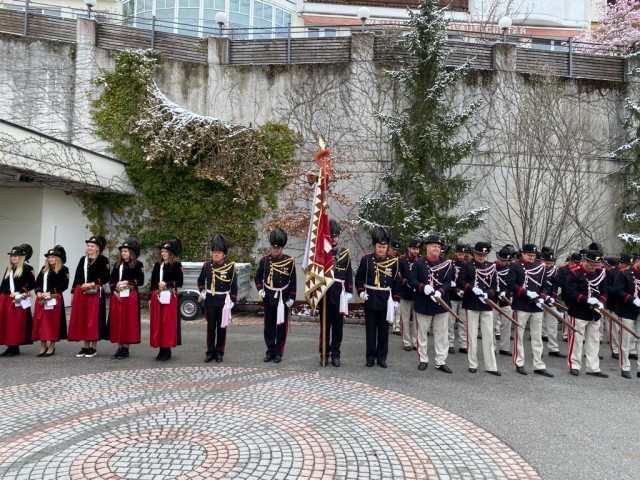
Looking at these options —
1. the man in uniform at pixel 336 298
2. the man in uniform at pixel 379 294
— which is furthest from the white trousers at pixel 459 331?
the man in uniform at pixel 336 298

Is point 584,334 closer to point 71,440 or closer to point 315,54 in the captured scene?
point 71,440

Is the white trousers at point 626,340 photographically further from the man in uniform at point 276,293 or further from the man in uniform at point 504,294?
the man in uniform at point 276,293

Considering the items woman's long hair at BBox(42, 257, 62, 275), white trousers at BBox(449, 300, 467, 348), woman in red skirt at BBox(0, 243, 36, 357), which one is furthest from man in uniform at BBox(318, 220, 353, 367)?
woman in red skirt at BBox(0, 243, 36, 357)

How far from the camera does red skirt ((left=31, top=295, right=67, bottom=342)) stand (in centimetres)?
780

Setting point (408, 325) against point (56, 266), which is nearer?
point (56, 266)

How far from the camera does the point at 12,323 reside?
782 centimetres

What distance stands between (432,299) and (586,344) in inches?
100

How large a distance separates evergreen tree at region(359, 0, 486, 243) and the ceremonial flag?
5043mm

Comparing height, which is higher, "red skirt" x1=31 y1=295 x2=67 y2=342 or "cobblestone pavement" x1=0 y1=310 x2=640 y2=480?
"red skirt" x1=31 y1=295 x2=67 y2=342

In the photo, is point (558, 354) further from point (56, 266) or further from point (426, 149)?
point (56, 266)

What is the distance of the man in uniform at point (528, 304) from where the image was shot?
7.55 meters

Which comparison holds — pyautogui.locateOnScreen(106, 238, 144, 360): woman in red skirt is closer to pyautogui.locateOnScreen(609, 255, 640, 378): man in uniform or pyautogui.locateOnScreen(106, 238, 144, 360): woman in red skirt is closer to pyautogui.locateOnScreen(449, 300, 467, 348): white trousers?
pyautogui.locateOnScreen(449, 300, 467, 348): white trousers

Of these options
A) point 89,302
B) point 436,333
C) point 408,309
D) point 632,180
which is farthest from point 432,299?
point 632,180

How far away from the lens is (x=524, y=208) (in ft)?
45.2
